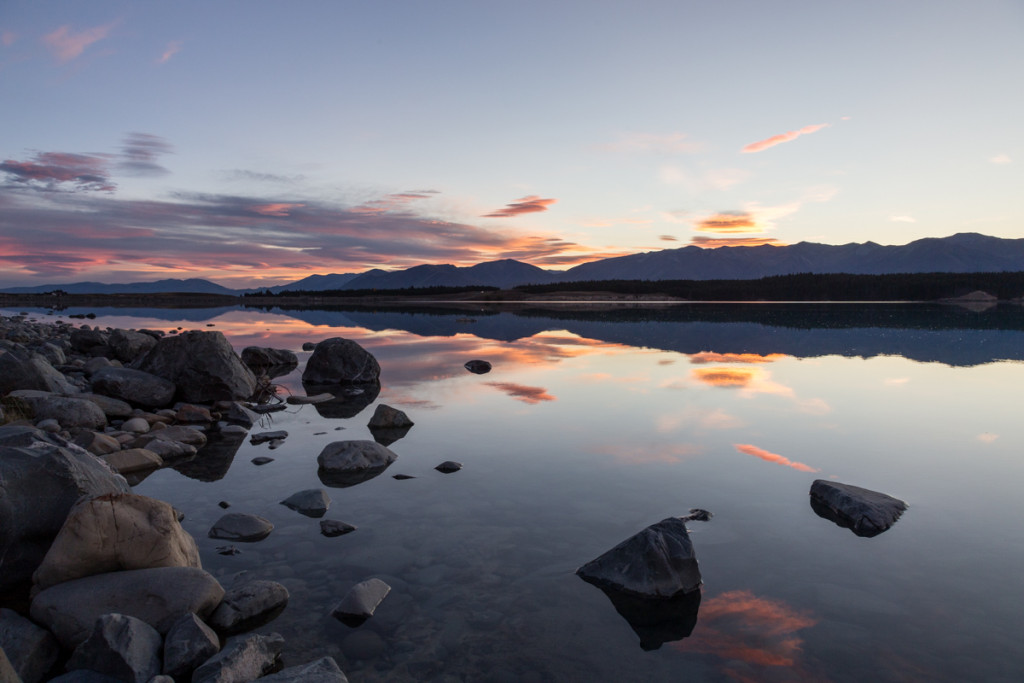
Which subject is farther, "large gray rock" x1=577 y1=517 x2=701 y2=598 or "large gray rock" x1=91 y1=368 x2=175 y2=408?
"large gray rock" x1=91 y1=368 x2=175 y2=408

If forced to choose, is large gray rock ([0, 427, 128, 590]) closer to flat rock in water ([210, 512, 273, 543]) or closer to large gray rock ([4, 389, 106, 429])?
flat rock in water ([210, 512, 273, 543])

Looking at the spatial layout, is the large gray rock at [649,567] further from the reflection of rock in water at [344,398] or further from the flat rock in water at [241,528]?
the reflection of rock in water at [344,398]

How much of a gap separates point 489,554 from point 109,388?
561 inches

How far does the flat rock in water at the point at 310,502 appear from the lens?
28.6ft

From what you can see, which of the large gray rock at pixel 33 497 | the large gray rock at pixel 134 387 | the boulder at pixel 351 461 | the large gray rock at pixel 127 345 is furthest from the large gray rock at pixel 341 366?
the large gray rock at pixel 33 497

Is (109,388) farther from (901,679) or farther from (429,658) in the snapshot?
(901,679)

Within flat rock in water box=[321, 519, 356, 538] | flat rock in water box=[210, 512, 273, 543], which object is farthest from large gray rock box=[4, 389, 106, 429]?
flat rock in water box=[321, 519, 356, 538]

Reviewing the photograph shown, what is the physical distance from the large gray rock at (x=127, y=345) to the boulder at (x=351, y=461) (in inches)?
790

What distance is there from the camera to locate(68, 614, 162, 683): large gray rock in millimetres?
4668

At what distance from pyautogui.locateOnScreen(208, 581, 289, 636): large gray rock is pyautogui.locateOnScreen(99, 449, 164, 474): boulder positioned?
6.11 metres

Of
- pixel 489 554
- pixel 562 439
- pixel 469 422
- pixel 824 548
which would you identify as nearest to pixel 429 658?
pixel 489 554

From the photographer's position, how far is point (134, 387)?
639 inches

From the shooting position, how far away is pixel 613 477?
10266 mm

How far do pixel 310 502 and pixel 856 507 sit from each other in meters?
8.40
